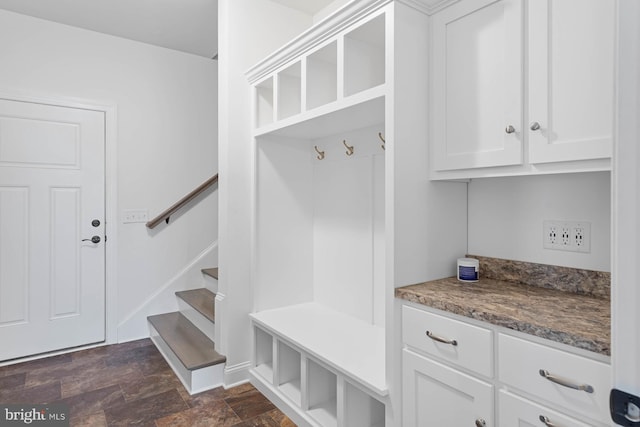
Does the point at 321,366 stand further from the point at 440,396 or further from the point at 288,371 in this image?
the point at 440,396

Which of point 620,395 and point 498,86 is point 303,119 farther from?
point 620,395

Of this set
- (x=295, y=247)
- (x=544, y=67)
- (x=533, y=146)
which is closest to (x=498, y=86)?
(x=544, y=67)

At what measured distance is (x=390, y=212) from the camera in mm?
1503

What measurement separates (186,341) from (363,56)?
89.3 inches

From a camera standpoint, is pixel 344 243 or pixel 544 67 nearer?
pixel 544 67

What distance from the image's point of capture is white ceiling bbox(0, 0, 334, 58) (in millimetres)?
2641

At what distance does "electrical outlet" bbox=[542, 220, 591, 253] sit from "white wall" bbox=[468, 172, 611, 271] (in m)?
0.02

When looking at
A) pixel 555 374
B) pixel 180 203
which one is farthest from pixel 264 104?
pixel 555 374

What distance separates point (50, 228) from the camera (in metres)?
2.89

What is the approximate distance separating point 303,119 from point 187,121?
198 cm

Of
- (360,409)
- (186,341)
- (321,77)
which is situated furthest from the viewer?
(186,341)

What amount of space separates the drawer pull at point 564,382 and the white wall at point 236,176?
180cm

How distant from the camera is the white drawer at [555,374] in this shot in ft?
3.09

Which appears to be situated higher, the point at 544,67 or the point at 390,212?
the point at 544,67
